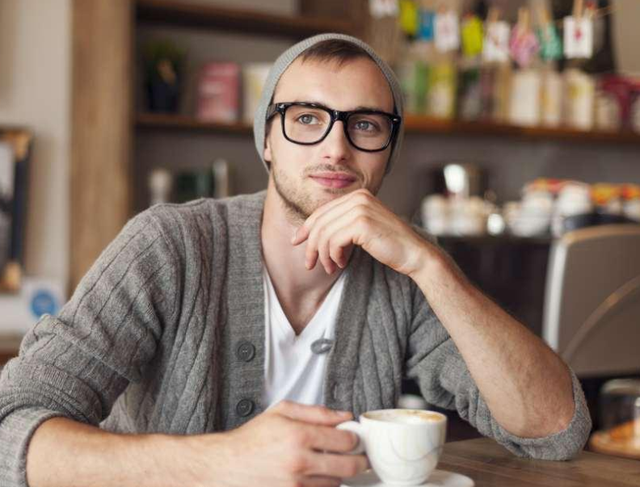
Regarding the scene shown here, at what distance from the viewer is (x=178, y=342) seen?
1.51 metres

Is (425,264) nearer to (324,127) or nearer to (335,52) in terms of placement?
(324,127)

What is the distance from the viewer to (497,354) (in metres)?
1.43

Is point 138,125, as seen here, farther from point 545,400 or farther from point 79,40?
point 545,400

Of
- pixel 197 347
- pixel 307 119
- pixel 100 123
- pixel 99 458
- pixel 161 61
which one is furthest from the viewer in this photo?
pixel 161 61

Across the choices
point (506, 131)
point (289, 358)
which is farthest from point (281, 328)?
point (506, 131)

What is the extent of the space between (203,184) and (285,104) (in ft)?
6.75

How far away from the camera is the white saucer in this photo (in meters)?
1.10

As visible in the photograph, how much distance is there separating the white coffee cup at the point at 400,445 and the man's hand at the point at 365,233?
361 millimetres

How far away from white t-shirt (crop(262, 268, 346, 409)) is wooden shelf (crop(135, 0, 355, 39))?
206cm

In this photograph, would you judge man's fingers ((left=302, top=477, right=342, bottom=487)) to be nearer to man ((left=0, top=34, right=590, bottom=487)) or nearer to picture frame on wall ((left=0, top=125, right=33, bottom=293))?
man ((left=0, top=34, right=590, bottom=487))

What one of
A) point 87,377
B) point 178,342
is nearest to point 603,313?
point 178,342

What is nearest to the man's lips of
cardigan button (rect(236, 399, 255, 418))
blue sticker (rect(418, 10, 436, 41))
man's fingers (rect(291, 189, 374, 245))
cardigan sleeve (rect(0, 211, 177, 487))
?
man's fingers (rect(291, 189, 374, 245))

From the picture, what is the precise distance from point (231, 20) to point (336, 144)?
2.22m

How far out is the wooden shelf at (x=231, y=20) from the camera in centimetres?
348
